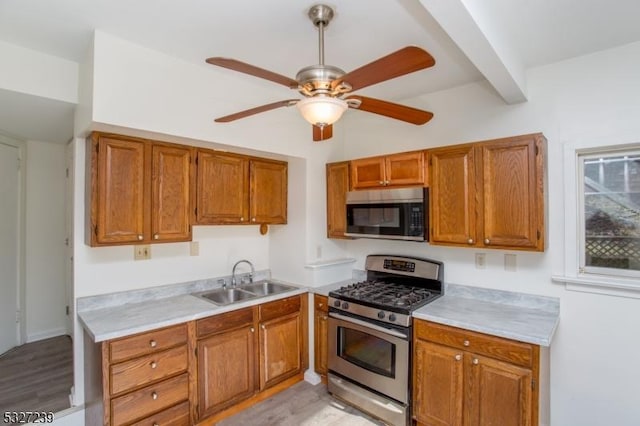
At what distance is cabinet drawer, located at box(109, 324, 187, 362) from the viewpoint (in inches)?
80.4

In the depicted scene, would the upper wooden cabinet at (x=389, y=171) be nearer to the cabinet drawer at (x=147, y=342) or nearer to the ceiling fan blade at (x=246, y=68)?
the ceiling fan blade at (x=246, y=68)

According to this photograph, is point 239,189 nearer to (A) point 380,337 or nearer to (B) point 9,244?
(A) point 380,337

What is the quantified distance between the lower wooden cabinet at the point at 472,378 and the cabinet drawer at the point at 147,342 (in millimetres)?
1662

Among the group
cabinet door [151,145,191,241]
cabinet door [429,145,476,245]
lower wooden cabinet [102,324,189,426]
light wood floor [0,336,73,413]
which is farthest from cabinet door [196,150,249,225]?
light wood floor [0,336,73,413]

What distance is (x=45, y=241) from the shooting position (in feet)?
12.8

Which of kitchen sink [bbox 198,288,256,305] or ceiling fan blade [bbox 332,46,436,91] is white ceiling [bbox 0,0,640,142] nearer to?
ceiling fan blade [bbox 332,46,436,91]

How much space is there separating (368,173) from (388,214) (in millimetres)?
434

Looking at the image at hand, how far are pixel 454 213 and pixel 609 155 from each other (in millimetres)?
1039

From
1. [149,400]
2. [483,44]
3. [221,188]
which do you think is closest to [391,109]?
[483,44]

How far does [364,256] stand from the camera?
3.49 meters

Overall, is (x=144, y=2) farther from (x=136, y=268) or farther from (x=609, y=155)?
(x=609, y=155)

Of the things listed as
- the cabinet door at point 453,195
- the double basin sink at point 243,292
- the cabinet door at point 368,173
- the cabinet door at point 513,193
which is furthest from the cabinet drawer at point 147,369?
the cabinet door at point 513,193

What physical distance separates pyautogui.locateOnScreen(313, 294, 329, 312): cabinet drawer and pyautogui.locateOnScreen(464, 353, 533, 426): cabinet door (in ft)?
4.02

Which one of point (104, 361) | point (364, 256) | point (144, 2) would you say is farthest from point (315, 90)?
point (364, 256)
